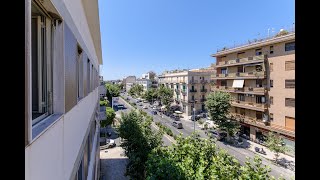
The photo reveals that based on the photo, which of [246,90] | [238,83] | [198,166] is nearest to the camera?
[198,166]

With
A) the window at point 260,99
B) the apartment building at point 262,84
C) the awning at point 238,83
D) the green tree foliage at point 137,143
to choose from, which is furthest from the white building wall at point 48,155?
the awning at point 238,83

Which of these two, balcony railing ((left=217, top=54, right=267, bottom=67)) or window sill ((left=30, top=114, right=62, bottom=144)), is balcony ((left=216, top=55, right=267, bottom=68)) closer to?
balcony railing ((left=217, top=54, right=267, bottom=67))

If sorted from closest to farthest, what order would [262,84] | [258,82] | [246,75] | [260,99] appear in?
[262,84] → [260,99] → [258,82] → [246,75]

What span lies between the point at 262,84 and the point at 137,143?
1889 cm

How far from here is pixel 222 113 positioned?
2656 cm

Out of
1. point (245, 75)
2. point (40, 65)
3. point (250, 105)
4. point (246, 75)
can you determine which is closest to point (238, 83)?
point (245, 75)

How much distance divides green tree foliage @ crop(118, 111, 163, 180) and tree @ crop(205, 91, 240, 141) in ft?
45.8

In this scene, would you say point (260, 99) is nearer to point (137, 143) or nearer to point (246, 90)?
point (246, 90)

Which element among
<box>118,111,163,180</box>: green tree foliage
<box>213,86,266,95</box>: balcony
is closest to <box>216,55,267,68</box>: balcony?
<box>213,86,266,95</box>: balcony

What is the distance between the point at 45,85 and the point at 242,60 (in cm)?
2849

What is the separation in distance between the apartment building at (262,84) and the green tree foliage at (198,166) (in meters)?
13.7

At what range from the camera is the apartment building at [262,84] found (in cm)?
2173
